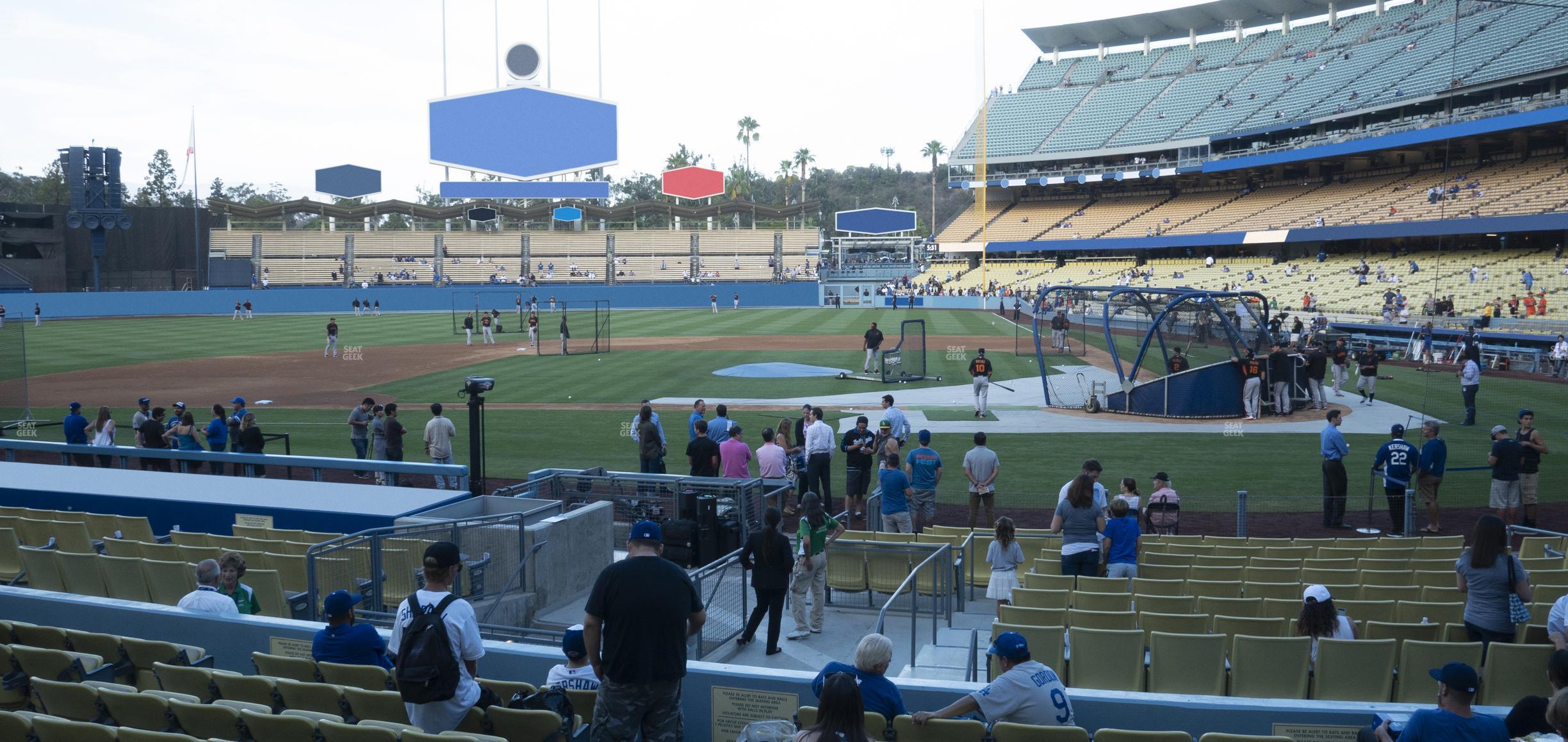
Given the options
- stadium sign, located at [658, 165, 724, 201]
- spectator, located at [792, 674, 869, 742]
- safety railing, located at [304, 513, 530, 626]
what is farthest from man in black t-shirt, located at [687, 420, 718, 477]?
stadium sign, located at [658, 165, 724, 201]

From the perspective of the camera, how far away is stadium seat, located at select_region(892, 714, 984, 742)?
521cm

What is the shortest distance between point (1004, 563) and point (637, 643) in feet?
16.6

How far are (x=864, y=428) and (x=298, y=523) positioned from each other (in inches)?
307

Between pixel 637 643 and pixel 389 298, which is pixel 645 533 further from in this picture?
pixel 389 298

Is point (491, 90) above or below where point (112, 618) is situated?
above

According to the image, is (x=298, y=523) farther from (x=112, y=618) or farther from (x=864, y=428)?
(x=864, y=428)

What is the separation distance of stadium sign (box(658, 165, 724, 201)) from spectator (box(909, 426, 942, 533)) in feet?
255

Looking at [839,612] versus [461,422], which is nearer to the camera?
[839,612]

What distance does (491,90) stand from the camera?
79.4 m

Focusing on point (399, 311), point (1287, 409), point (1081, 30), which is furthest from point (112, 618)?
point (1081, 30)

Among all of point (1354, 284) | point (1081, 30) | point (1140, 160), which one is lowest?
point (1354, 284)

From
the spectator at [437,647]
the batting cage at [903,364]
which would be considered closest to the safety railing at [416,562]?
the spectator at [437,647]

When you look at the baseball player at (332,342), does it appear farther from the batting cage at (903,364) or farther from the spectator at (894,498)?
the spectator at (894,498)

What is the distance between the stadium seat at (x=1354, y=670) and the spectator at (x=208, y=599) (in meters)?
7.89
